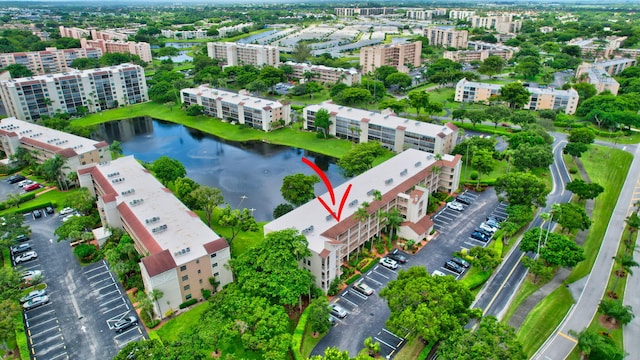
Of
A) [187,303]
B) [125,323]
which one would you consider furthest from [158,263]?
[125,323]

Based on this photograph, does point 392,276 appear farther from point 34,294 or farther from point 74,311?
point 34,294

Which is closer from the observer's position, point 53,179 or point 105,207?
point 105,207

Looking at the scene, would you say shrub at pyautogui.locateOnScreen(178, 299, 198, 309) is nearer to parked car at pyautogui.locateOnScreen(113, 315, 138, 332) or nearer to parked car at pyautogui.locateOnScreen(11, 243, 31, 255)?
parked car at pyautogui.locateOnScreen(113, 315, 138, 332)

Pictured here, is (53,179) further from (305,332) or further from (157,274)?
(305,332)

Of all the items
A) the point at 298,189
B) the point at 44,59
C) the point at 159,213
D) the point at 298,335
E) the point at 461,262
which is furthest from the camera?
the point at 44,59

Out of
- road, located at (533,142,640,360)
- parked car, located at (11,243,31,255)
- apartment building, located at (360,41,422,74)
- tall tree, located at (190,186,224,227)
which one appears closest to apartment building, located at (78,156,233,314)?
tall tree, located at (190,186,224,227)

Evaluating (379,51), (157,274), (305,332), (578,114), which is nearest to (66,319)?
(157,274)

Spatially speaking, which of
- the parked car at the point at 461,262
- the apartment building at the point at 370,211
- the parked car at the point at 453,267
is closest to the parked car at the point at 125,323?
the apartment building at the point at 370,211

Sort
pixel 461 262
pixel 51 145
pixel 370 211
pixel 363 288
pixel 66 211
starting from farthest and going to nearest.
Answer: pixel 51 145, pixel 66 211, pixel 370 211, pixel 461 262, pixel 363 288
